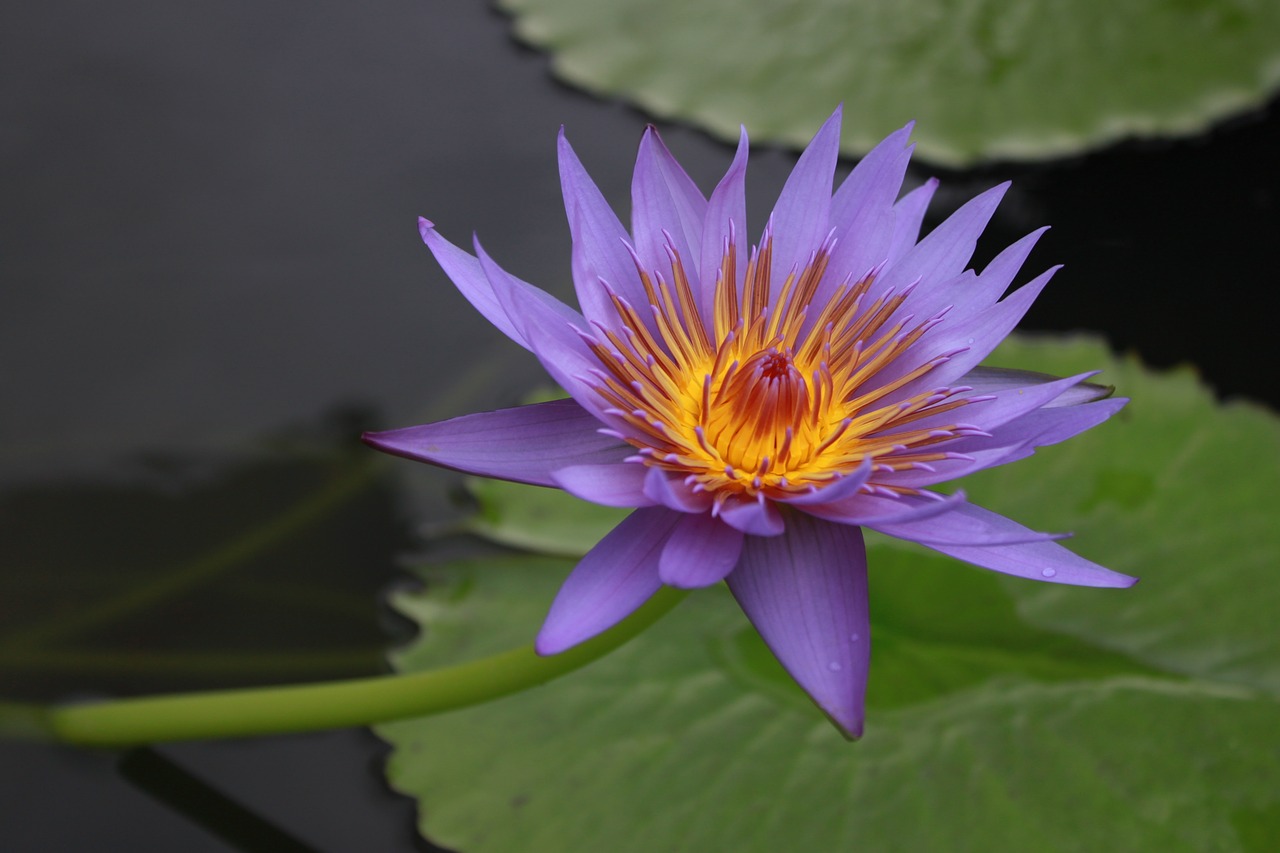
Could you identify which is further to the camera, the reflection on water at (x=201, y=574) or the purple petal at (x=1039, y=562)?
the reflection on water at (x=201, y=574)

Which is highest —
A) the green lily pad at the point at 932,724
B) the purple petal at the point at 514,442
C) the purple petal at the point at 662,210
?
the purple petal at the point at 662,210

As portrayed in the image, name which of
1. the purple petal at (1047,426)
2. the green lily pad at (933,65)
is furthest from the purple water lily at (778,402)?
the green lily pad at (933,65)

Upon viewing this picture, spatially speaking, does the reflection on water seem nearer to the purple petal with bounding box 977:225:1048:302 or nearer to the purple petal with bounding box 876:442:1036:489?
the purple petal with bounding box 876:442:1036:489

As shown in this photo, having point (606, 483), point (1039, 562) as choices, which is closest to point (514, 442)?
point (606, 483)

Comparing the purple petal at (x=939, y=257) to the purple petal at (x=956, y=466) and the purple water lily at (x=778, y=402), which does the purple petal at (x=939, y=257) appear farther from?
the purple petal at (x=956, y=466)

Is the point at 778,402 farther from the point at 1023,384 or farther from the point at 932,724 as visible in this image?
the point at 932,724

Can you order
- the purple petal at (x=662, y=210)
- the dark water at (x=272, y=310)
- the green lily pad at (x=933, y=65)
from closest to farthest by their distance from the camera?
the purple petal at (x=662, y=210)
the dark water at (x=272, y=310)
the green lily pad at (x=933, y=65)

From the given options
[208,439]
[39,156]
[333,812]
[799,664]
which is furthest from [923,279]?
[39,156]
